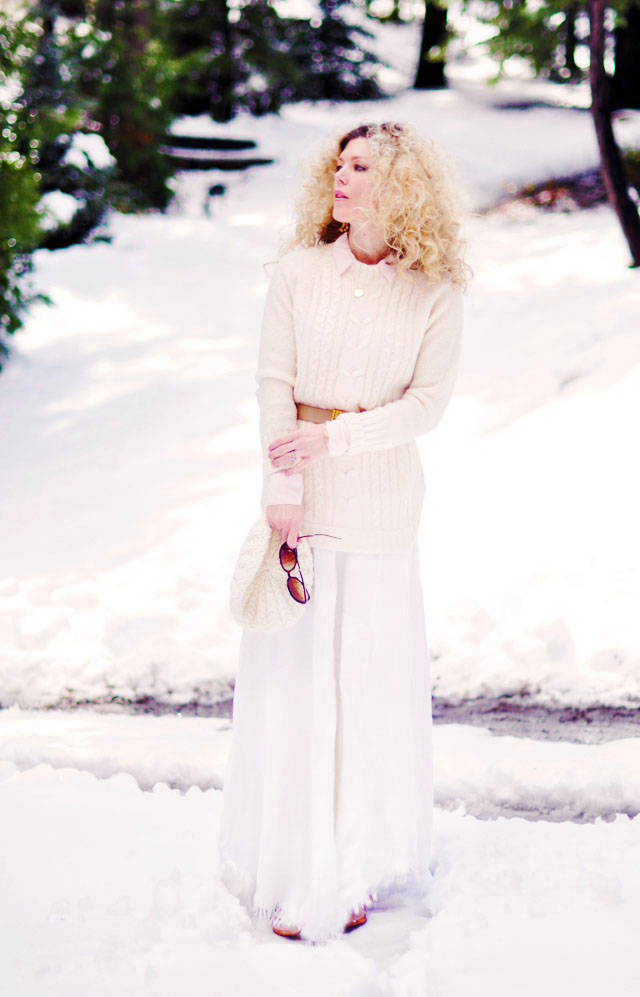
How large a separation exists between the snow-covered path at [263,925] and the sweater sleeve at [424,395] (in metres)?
1.44

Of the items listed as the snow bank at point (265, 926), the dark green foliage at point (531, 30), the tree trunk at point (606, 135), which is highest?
the dark green foliage at point (531, 30)

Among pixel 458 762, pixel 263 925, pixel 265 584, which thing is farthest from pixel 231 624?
pixel 265 584

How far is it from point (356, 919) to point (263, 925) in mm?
280

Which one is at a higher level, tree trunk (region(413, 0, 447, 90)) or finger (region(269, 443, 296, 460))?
tree trunk (region(413, 0, 447, 90))

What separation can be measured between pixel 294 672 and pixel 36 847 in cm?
113

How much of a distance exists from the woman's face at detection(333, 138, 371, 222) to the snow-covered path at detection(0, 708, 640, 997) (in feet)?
6.69

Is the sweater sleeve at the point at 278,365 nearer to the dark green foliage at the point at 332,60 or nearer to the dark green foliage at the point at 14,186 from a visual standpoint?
the dark green foliage at the point at 14,186

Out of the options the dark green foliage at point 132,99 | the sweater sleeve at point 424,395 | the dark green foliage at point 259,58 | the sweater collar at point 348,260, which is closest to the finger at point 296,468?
the sweater sleeve at point 424,395

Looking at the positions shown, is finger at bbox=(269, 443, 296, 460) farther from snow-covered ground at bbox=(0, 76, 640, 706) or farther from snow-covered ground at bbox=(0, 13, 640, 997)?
snow-covered ground at bbox=(0, 13, 640, 997)

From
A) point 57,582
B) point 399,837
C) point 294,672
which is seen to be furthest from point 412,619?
point 57,582

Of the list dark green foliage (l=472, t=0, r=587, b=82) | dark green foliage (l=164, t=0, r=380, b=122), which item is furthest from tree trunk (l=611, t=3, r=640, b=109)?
dark green foliage (l=472, t=0, r=587, b=82)

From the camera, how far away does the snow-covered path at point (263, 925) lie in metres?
2.67

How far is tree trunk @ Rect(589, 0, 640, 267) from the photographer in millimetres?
9844

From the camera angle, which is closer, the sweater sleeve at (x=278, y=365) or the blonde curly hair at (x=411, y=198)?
the blonde curly hair at (x=411, y=198)
